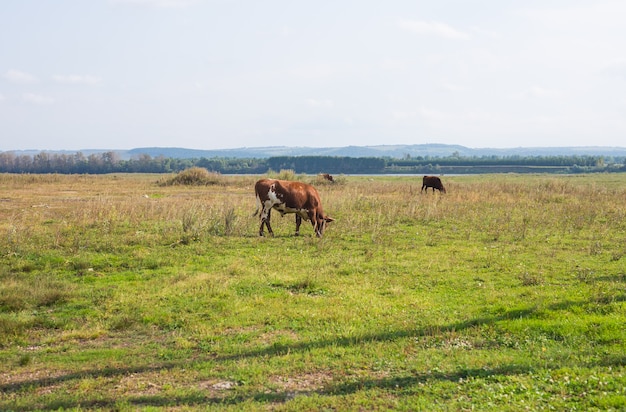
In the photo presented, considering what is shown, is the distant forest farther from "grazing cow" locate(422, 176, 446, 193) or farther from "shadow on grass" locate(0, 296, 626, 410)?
"shadow on grass" locate(0, 296, 626, 410)

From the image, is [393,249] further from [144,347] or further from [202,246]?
[144,347]

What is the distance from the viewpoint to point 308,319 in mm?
9477

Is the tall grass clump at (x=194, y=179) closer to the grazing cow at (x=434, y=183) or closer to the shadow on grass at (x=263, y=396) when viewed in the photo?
the grazing cow at (x=434, y=183)

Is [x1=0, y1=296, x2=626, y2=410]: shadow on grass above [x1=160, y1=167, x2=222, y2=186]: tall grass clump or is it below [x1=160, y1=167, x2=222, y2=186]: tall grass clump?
below

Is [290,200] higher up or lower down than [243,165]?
lower down

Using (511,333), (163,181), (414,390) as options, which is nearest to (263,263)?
(511,333)

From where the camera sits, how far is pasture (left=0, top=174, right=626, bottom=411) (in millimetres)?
6559

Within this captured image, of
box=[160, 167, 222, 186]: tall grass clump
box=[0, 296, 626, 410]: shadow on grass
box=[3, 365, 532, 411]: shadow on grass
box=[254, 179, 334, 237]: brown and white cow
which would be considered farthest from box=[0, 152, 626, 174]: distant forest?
box=[3, 365, 532, 411]: shadow on grass

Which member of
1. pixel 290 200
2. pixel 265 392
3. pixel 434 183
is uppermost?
pixel 290 200

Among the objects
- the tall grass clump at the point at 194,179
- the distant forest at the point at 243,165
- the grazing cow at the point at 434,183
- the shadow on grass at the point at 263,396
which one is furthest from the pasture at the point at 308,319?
the distant forest at the point at 243,165

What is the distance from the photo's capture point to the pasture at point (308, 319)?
6.56m

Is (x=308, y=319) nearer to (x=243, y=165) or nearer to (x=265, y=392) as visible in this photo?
(x=265, y=392)

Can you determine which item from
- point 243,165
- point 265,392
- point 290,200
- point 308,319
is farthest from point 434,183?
point 243,165

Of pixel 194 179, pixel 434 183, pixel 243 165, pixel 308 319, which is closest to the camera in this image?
pixel 308 319
